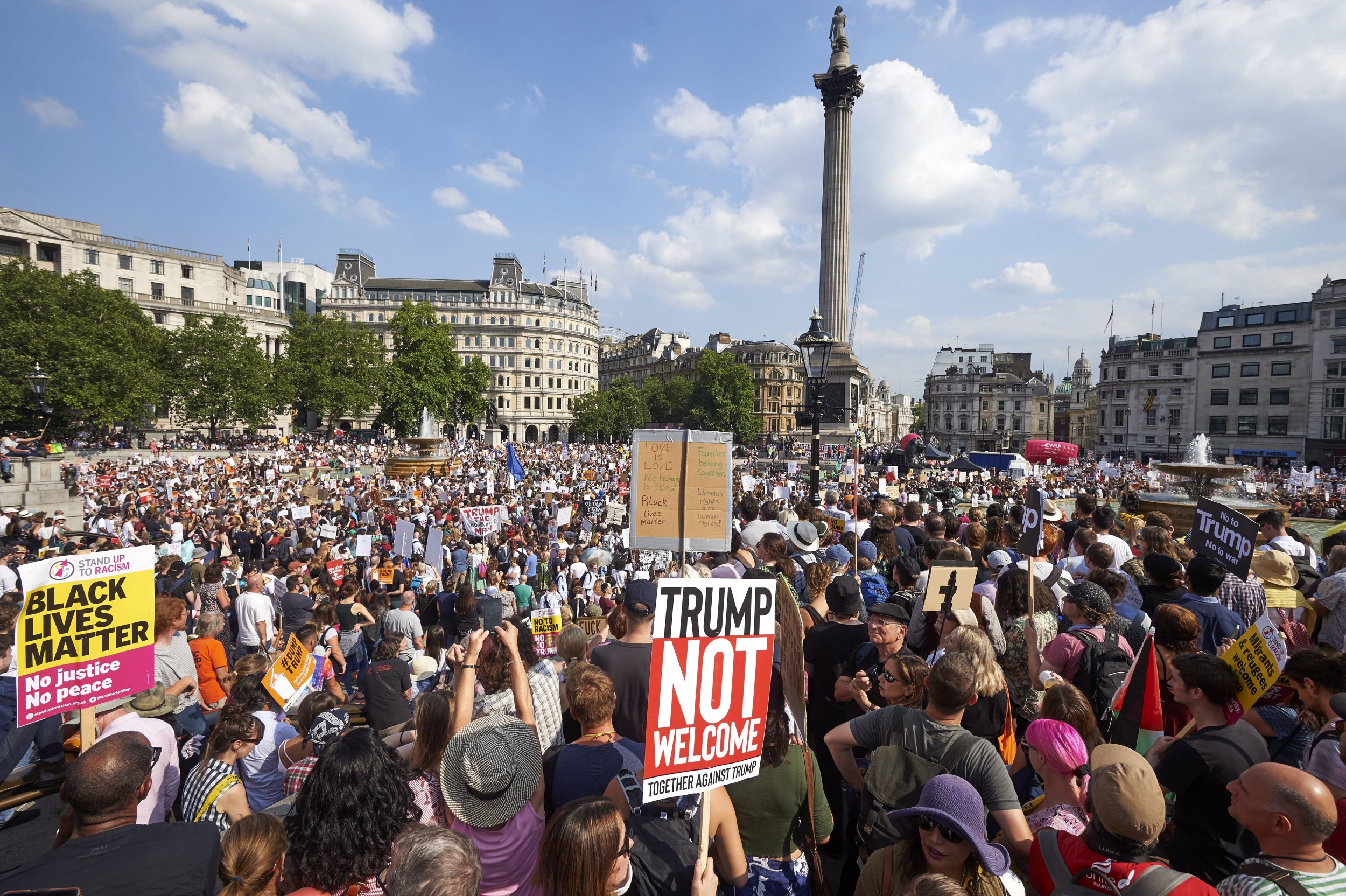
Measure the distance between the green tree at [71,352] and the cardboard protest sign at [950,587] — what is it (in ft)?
128

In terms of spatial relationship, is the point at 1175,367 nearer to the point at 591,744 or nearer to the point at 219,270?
the point at 591,744

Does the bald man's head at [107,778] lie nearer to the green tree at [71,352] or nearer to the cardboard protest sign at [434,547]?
the cardboard protest sign at [434,547]

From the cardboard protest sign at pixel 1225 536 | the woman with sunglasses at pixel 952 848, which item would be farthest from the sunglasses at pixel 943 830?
the cardboard protest sign at pixel 1225 536

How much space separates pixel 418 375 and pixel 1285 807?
6693cm

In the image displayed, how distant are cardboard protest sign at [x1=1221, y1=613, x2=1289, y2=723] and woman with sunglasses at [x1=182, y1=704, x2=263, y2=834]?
192 inches

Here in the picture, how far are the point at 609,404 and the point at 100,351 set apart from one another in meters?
55.6

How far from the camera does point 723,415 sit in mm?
81188

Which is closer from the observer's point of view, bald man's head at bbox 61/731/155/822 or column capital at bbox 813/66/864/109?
bald man's head at bbox 61/731/155/822

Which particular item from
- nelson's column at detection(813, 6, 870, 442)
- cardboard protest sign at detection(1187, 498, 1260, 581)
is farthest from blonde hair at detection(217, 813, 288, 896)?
nelson's column at detection(813, 6, 870, 442)

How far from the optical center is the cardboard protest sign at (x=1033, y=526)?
5.28 m

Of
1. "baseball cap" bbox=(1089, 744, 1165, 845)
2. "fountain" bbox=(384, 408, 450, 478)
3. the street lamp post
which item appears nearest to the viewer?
"baseball cap" bbox=(1089, 744, 1165, 845)

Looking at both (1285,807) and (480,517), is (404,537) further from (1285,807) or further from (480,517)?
(1285,807)

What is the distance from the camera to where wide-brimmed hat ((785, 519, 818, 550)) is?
7.85 meters

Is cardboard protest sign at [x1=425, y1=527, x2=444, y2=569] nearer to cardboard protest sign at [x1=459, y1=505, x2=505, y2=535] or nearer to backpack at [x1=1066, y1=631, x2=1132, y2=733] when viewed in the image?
cardboard protest sign at [x1=459, y1=505, x2=505, y2=535]
